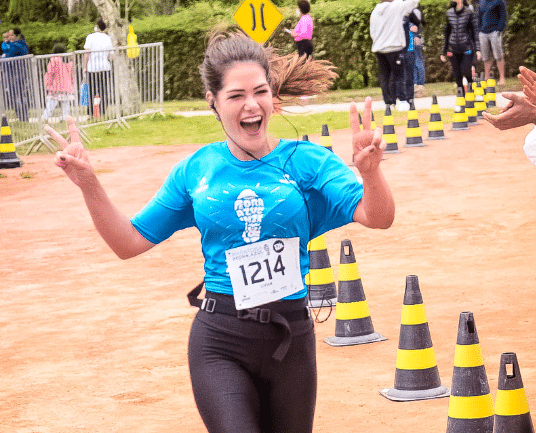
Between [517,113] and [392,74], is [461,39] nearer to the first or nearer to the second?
[392,74]

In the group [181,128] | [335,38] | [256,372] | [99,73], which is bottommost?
[181,128]

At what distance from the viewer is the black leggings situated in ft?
11.5

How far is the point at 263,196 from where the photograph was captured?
3619mm

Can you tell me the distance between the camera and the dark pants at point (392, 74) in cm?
1916

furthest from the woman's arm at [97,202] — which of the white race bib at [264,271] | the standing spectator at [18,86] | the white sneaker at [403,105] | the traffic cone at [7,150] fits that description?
the white sneaker at [403,105]

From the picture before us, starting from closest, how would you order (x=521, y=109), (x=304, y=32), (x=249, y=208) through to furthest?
(x=249, y=208)
(x=521, y=109)
(x=304, y=32)

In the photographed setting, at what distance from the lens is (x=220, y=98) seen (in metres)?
3.71

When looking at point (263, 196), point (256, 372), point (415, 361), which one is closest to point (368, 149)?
point (263, 196)

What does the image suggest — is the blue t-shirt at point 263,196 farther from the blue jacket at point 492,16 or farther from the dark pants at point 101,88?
the blue jacket at point 492,16

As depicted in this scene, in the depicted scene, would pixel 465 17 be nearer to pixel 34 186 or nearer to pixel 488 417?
pixel 34 186

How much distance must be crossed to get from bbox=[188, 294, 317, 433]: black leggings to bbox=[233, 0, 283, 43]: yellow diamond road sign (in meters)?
14.3

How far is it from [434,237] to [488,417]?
5.52 metres

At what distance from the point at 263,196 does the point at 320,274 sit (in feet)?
15.5

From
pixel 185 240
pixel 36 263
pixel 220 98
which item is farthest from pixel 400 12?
pixel 220 98
